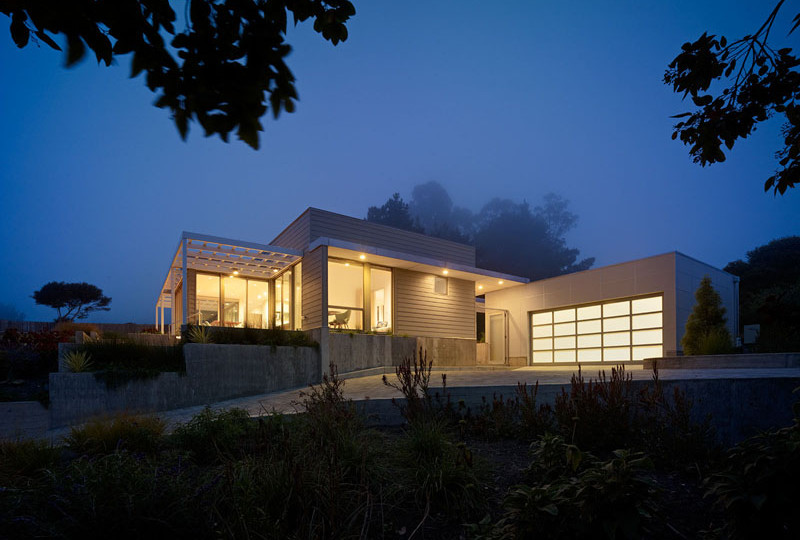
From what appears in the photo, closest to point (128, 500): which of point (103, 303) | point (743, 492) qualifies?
point (743, 492)

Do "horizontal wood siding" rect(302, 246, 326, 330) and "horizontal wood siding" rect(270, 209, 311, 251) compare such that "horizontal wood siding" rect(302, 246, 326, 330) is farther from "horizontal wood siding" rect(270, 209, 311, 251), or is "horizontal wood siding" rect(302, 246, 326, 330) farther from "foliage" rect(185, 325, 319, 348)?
"foliage" rect(185, 325, 319, 348)

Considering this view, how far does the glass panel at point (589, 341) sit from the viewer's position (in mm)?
14547

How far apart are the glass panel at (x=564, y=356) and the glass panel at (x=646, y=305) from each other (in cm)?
264

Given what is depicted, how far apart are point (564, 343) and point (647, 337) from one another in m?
2.76

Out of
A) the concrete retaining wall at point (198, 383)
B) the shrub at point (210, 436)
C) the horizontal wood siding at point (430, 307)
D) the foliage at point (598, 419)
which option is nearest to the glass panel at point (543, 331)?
the horizontal wood siding at point (430, 307)

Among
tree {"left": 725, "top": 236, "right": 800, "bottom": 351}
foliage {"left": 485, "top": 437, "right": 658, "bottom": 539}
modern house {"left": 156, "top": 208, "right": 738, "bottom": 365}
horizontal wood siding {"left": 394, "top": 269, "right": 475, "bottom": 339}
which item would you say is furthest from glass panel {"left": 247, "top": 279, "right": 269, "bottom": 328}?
tree {"left": 725, "top": 236, "right": 800, "bottom": 351}

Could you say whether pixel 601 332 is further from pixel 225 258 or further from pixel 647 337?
pixel 225 258

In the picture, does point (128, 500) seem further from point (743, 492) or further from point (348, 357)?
point (348, 357)

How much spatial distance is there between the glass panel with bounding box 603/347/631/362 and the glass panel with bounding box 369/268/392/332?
6.95m

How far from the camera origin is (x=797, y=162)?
8.86 ft

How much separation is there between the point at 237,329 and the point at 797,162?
9566 millimetres

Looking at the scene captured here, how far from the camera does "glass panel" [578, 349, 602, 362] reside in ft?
47.8

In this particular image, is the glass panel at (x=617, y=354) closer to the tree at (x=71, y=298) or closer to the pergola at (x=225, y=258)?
the pergola at (x=225, y=258)

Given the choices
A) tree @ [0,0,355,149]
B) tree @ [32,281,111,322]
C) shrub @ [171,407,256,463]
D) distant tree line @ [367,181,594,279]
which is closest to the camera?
tree @ [0,0,355,149]
